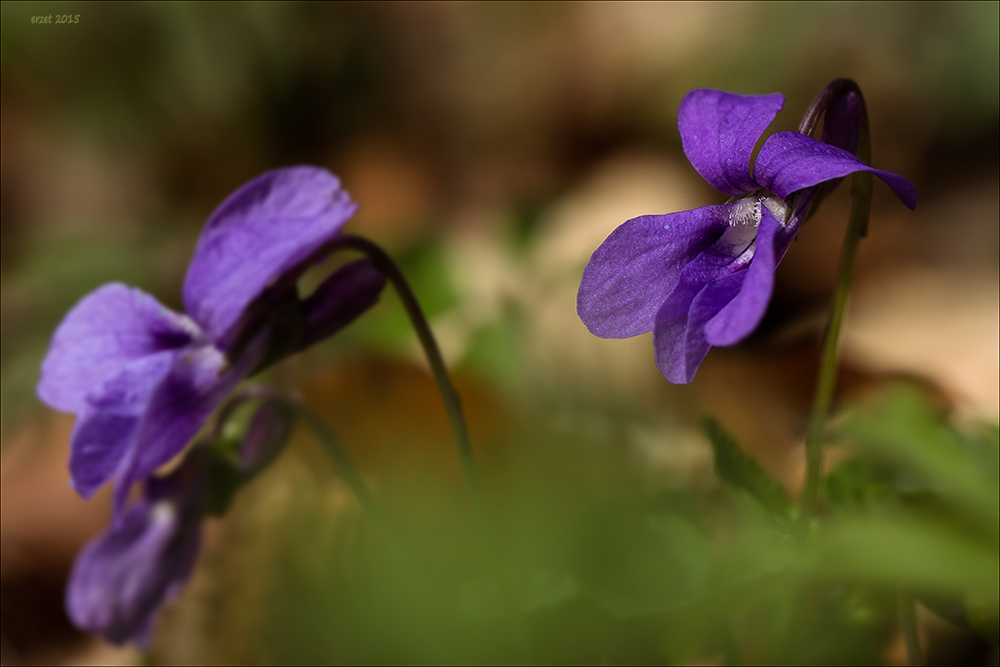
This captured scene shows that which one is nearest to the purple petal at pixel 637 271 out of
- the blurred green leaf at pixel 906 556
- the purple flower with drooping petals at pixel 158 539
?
the blurred green leaf at pixel 906 556

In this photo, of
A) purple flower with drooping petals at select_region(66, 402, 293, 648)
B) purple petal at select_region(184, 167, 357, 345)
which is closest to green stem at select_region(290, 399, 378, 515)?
purple flower with drooping petals at select_region(66, 402, 293, 648)

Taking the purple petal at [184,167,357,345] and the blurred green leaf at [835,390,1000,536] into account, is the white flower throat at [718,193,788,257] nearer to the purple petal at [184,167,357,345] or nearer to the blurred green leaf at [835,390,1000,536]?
the blurred green leaf at [835,390,1000,536]

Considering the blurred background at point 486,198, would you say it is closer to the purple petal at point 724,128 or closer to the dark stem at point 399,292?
the dark stem at point 399,292

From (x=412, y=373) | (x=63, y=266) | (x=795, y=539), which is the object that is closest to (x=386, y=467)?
(x=412, y=373)

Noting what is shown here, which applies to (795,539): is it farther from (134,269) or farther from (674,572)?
Answer: (134,269)

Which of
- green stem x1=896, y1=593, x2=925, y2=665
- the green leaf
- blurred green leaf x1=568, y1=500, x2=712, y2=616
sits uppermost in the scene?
the green leaf

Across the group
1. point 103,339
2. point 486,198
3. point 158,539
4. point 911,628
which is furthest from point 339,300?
point 486,198

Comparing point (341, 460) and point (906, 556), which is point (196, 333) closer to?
point (341, 460)
